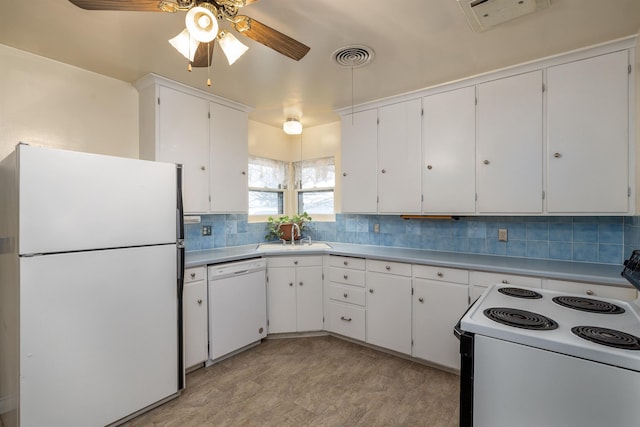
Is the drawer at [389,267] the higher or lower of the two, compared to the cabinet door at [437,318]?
higher

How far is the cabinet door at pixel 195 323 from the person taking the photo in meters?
2.41

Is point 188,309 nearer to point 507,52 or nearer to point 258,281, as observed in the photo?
point 258,281

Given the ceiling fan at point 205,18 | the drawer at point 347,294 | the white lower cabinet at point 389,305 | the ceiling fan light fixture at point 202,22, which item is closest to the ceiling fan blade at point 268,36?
the ceiling fan at point 205,18

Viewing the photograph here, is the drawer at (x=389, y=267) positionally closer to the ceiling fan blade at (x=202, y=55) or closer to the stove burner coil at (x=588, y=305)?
the stove burner coil at (x=588, y=305)

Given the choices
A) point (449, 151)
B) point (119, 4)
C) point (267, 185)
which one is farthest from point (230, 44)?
point (267, 185)

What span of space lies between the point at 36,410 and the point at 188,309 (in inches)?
38.8

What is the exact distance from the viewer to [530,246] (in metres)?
2.57

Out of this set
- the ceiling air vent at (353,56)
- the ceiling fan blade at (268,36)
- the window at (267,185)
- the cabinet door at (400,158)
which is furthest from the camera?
the window at (267,185)

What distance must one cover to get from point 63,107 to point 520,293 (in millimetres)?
3354

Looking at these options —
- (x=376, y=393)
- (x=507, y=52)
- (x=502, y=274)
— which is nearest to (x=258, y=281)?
(x=376, y=393)

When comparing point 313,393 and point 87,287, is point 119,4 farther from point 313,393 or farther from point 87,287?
point 313,393

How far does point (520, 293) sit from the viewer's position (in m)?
1.73

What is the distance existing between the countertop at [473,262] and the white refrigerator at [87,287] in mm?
524

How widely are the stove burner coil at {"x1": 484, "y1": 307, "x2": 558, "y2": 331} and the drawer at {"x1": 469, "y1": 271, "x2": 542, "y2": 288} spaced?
32.9 inches
